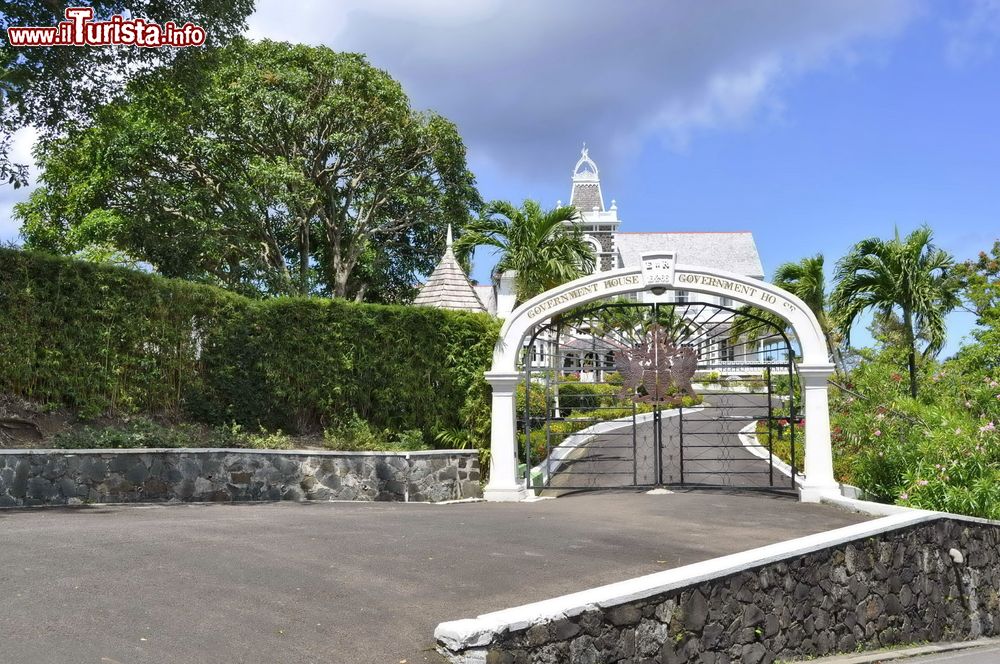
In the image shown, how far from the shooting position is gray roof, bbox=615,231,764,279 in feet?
214

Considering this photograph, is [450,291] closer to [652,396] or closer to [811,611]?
[652,396]

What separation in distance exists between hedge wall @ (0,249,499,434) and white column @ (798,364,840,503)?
537 centimetres

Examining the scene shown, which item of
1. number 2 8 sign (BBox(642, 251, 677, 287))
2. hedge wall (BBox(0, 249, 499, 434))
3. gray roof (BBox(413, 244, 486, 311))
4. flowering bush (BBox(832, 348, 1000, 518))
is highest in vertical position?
gray roof (BBox(413, 244, 486, 311))

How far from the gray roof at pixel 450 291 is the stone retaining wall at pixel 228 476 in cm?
623

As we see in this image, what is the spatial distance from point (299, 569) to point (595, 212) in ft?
186

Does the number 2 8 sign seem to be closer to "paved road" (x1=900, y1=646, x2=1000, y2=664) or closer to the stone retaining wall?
the stone retaining wall

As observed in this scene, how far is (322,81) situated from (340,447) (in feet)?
57.8

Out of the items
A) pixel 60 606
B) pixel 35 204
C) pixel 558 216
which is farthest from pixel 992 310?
pixel 35 204

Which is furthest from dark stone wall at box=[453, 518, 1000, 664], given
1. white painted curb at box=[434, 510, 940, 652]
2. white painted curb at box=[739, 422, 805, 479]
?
white painted curb at box=[739, 422, 805, 479]

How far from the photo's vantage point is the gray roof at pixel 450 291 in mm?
20438

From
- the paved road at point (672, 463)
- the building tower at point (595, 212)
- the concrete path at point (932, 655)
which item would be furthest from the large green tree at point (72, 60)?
the building tower at point (595, 212)

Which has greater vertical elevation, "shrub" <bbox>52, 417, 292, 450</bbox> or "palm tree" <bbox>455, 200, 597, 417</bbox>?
"palm tree" <bbox>455, 200, 597, 417</bbox>

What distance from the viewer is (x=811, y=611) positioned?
27.6 feet

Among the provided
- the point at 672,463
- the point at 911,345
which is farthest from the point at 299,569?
the point at 911,345
